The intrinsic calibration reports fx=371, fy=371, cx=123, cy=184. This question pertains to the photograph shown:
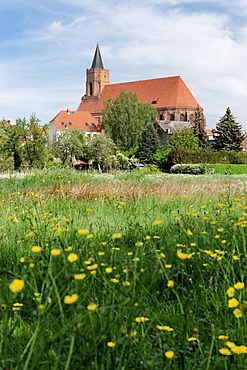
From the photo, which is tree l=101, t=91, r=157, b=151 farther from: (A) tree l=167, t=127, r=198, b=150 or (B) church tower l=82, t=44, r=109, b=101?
(B) church tower l=82, t=44, r=109, b=101

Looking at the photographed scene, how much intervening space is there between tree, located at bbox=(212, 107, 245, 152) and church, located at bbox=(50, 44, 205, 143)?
15.1 m

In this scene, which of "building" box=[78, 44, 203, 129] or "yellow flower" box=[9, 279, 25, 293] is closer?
"yellow flower" box=[9, 279, 25, 293]

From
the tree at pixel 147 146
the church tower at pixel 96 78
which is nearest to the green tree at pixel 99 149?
the tree at pixel 147 146

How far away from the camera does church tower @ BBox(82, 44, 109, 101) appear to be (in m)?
89.0

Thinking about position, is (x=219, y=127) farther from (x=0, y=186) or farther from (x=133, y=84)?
(x=0, y=186)

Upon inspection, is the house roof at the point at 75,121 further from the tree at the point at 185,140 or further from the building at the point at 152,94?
the tree at the point at 185,140

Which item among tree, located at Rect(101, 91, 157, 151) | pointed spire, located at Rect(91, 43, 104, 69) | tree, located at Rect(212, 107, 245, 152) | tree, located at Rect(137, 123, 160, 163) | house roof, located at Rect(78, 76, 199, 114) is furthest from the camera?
pointed spire, located at Rect(91, 43, 104, 69)

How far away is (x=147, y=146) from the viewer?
55156 millimetres

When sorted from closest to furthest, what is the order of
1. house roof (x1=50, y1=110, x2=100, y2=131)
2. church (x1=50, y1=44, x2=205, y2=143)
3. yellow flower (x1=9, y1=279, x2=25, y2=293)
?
yellow flower (x1=9, y1=279, x2=25, y2=293)
church (x1=50, y1=44, x2=205, y2=143)
house roof (x1=50, y1=110, x2=100, y2=131)

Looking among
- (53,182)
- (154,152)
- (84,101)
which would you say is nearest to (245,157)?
(154,152)

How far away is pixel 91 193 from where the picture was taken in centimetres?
906

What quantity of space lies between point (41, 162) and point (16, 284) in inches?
1436

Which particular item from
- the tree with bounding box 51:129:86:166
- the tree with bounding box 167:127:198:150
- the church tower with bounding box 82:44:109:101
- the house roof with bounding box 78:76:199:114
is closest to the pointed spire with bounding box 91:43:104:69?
the church tower with bounding box 82:44:109:101

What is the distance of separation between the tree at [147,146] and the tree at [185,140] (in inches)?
93.3
